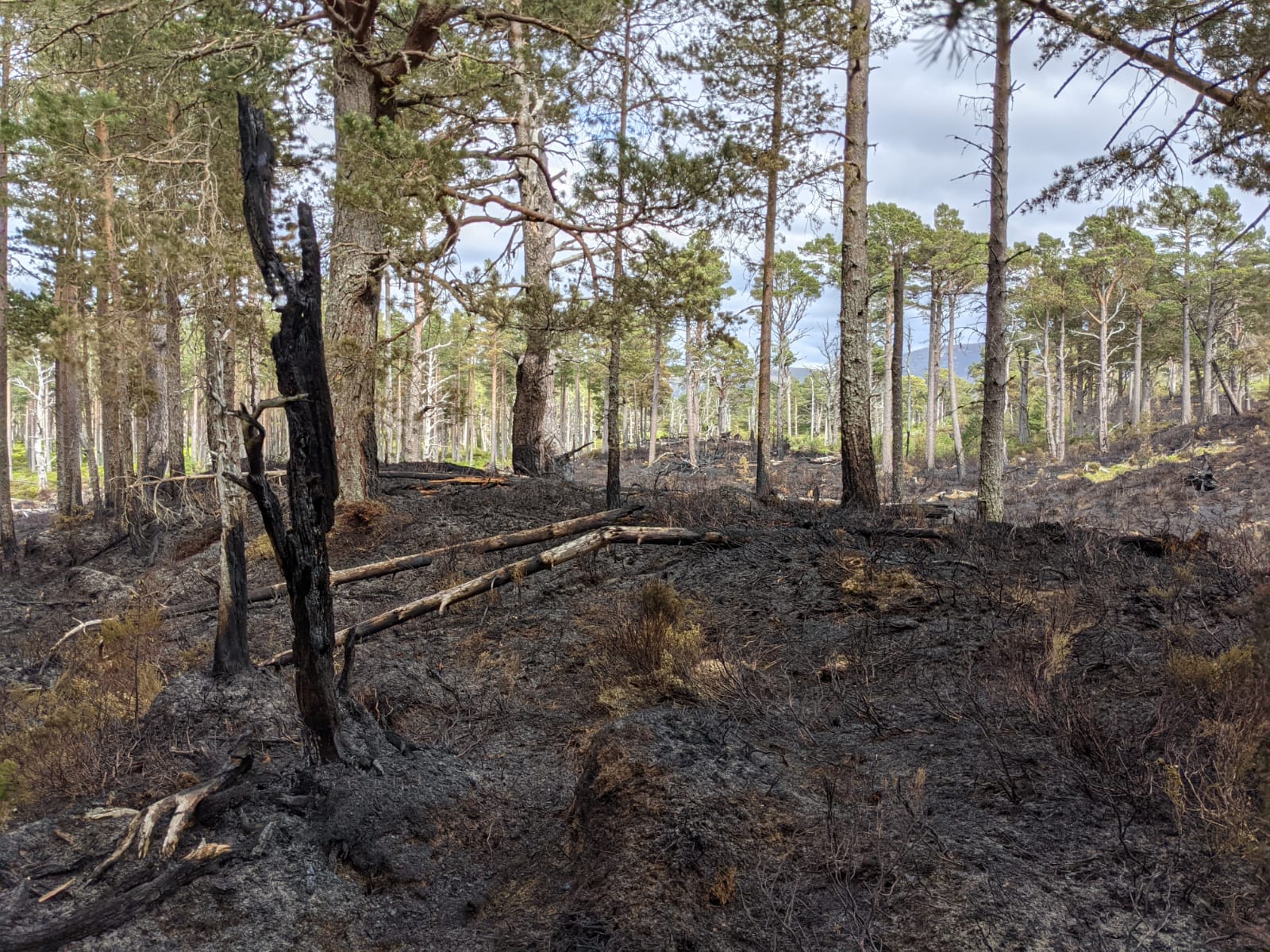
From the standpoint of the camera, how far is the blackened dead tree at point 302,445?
3078 millimetres

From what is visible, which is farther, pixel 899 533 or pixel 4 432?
pixel 4 432

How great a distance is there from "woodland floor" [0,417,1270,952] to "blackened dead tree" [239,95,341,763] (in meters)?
0.57

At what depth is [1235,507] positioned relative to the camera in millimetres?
12719

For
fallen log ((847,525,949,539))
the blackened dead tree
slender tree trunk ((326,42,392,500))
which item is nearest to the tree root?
the blackened dead tree

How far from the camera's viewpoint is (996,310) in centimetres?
914

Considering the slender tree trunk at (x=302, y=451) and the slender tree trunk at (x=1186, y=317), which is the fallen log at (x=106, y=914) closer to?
the slender tree trunk at (x=302, y=451)

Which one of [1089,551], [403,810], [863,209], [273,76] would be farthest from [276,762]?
[863,209]

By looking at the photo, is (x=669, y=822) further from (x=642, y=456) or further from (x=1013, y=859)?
(x=642, y=456)

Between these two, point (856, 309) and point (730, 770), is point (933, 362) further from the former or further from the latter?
point (730, 770)

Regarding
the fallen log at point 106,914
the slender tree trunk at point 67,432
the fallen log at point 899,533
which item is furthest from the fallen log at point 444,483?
the slender tree trunk at point 67,432

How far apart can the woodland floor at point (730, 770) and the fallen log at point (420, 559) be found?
0.32m

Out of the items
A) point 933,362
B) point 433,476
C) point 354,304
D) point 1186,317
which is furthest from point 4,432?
point 1186,317

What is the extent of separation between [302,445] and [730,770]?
2.58 meters

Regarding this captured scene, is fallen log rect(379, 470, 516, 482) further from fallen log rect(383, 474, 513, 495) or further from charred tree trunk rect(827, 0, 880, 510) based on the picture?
charred tree trunk rect(827, 0, 880, 510)
